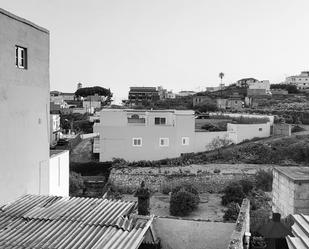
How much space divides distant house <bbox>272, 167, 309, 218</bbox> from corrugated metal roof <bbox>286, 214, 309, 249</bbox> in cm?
413

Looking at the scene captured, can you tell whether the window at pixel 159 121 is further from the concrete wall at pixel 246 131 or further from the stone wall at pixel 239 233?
the stone wall at pixel 239 233

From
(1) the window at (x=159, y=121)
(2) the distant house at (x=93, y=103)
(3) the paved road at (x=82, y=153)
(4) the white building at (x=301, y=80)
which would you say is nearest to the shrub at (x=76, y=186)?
(3) the paved road at (x=82, y=153)

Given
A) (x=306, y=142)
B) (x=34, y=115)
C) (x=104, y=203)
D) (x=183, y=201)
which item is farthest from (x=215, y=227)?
(x=306, y=142)

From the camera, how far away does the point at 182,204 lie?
24.3 m

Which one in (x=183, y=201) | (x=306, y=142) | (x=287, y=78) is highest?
(x=287, y=78)

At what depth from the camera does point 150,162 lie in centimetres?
3472

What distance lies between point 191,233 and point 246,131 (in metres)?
32.4

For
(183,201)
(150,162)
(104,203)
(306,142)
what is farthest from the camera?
(306,142)

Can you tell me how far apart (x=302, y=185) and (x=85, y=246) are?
25.0 ft

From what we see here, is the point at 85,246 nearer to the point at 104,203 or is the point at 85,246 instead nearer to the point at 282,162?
the point at 104,203

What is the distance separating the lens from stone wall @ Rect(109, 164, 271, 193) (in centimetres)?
3072

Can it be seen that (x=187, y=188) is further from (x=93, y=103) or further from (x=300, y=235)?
(x=93, y=103)

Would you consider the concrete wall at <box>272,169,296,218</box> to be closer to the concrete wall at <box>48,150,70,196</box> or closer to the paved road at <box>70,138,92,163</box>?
the concrete wall at <box>48,150,70,196</box>

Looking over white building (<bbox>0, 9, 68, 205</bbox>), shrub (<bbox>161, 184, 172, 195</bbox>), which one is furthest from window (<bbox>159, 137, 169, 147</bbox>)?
white building (<bbox>0, 9, 68, 205</bbox>)
